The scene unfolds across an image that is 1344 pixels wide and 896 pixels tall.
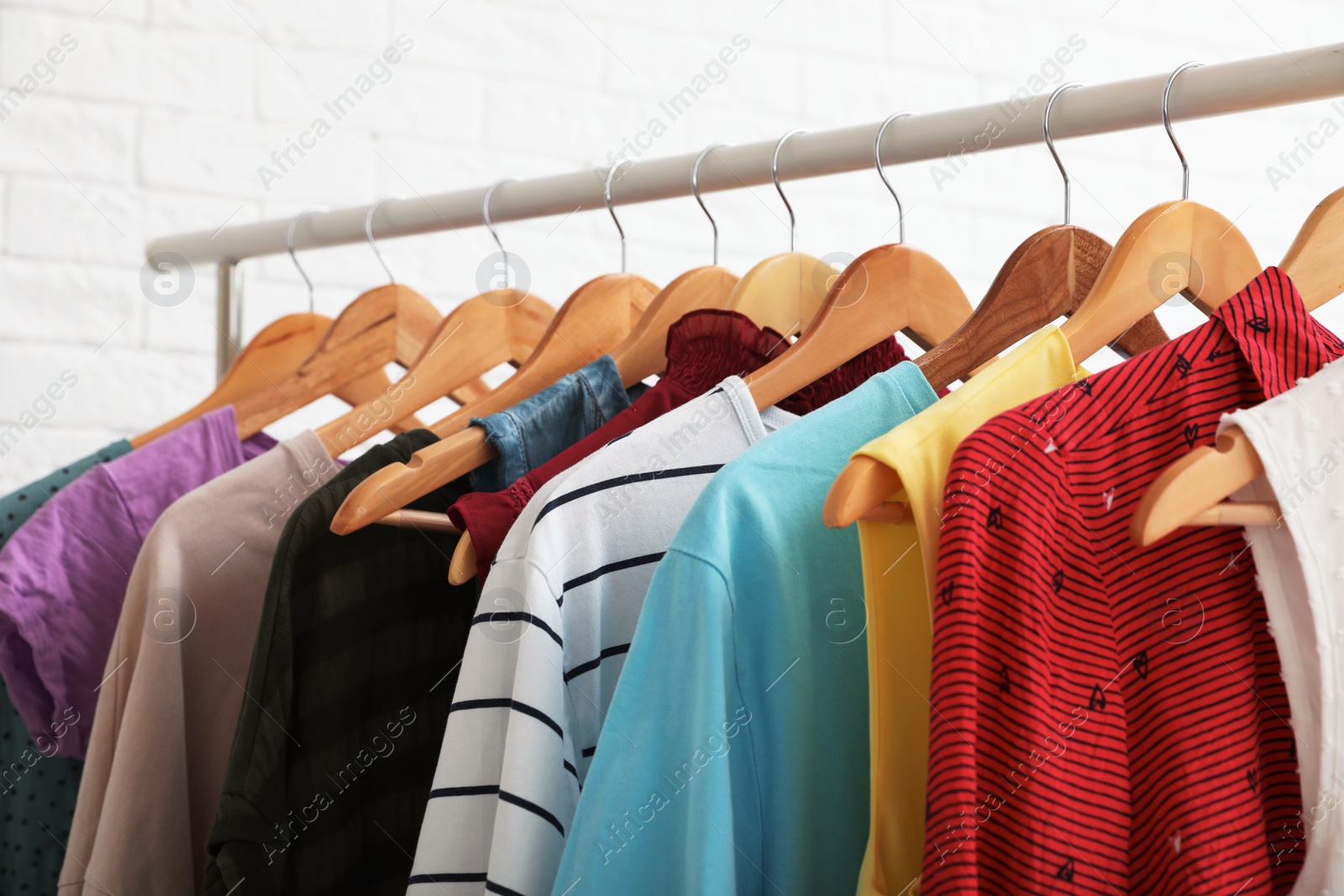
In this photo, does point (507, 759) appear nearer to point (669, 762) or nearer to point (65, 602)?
point (669, 762)

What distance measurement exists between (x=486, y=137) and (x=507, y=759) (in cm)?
127

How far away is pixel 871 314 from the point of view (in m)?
0.80

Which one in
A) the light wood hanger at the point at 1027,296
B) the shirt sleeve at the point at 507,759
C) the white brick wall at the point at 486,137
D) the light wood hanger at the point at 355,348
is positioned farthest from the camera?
the white brick wall at the point at 486,137

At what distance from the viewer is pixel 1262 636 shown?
57cm

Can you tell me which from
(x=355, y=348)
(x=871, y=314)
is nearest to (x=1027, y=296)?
(x=871, y=314)

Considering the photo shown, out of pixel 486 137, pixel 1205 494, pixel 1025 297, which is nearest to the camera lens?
pixel 1205 494

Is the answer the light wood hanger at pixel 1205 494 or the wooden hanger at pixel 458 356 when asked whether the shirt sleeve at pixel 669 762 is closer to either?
the light wood hanger at pixel 1205 494

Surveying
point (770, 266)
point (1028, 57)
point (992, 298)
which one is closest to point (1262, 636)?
point (992, 298)

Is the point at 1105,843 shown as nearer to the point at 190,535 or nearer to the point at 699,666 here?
the point at 699,666

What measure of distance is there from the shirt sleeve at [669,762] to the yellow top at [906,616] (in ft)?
0.23

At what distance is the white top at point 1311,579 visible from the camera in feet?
1.75

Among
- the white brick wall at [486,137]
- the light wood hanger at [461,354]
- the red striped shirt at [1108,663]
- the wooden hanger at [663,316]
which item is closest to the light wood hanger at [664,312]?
the wooden hanger at [663,316]

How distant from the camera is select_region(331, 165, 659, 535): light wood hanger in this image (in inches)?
30.3

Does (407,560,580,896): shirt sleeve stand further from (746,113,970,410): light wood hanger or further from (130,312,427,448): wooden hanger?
(130,312,427,448): wooden hanger
